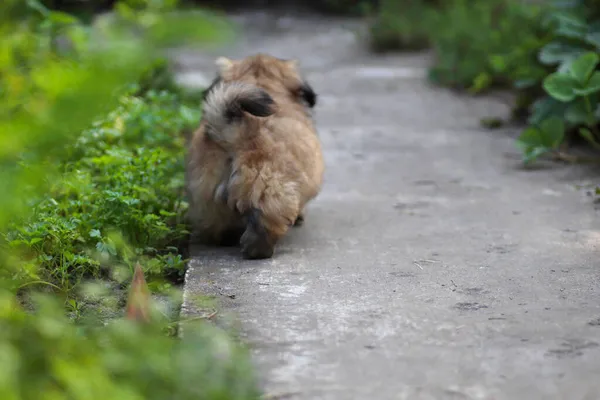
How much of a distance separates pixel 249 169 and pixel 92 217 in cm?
75

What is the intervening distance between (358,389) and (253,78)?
7.54ft

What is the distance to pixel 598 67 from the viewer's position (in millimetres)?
5941

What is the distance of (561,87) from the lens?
543 centimetres

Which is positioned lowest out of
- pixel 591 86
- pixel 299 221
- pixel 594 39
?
pixel 299 221

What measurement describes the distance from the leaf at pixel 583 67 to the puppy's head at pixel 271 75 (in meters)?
1.71

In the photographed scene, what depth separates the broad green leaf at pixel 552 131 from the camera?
17.9ft

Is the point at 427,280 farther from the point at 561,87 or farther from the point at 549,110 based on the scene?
the point at 549,110

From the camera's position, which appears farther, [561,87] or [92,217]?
[561,87]

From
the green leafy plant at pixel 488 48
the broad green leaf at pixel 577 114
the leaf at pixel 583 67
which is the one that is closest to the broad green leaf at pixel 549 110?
the broad green leaf at pixel 577 114

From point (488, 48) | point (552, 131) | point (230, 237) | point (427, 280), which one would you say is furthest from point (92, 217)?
point (488, 48)

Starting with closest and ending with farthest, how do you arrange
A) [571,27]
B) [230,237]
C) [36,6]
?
[230,237]
[571,27]
[36,6]

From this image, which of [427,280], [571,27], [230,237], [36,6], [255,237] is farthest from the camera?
[36,6]

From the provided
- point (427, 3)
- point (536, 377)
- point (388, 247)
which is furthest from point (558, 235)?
point (427, 3)

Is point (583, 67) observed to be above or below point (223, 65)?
above
